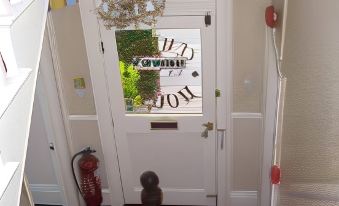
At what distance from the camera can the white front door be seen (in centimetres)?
352

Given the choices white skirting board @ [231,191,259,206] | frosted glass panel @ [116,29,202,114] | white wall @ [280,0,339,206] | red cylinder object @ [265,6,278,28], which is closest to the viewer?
white wall @ [280,0,339,206]

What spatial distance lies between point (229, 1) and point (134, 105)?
4.14 ft

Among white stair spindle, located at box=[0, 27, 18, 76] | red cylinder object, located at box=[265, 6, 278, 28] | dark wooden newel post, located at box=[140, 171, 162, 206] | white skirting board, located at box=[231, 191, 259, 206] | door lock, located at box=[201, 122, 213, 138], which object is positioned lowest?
white skirting board, located at box=[231, 191, 259, 206]

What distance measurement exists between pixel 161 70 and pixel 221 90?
1.80 ft

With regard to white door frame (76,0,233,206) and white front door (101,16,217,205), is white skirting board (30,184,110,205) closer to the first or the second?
white door frame (76,0,233,206)

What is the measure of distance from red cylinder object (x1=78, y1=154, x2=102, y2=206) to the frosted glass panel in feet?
1.98

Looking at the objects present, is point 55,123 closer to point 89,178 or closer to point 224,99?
point 89,178

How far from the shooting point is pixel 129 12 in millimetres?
3393

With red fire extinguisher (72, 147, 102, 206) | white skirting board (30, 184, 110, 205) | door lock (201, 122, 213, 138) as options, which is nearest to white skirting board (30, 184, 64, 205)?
white skirting board (30, 184, 110, 205)

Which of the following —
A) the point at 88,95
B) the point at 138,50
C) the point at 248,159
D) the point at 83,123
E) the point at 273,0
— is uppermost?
the point at 273,0

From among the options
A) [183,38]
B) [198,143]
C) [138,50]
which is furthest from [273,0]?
[198,143]

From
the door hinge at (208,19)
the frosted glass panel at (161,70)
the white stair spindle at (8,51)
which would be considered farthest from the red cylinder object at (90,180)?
the white stair spindle at (8,51)

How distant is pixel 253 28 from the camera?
3.38 meters

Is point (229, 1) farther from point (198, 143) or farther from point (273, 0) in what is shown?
point (198, 143)
